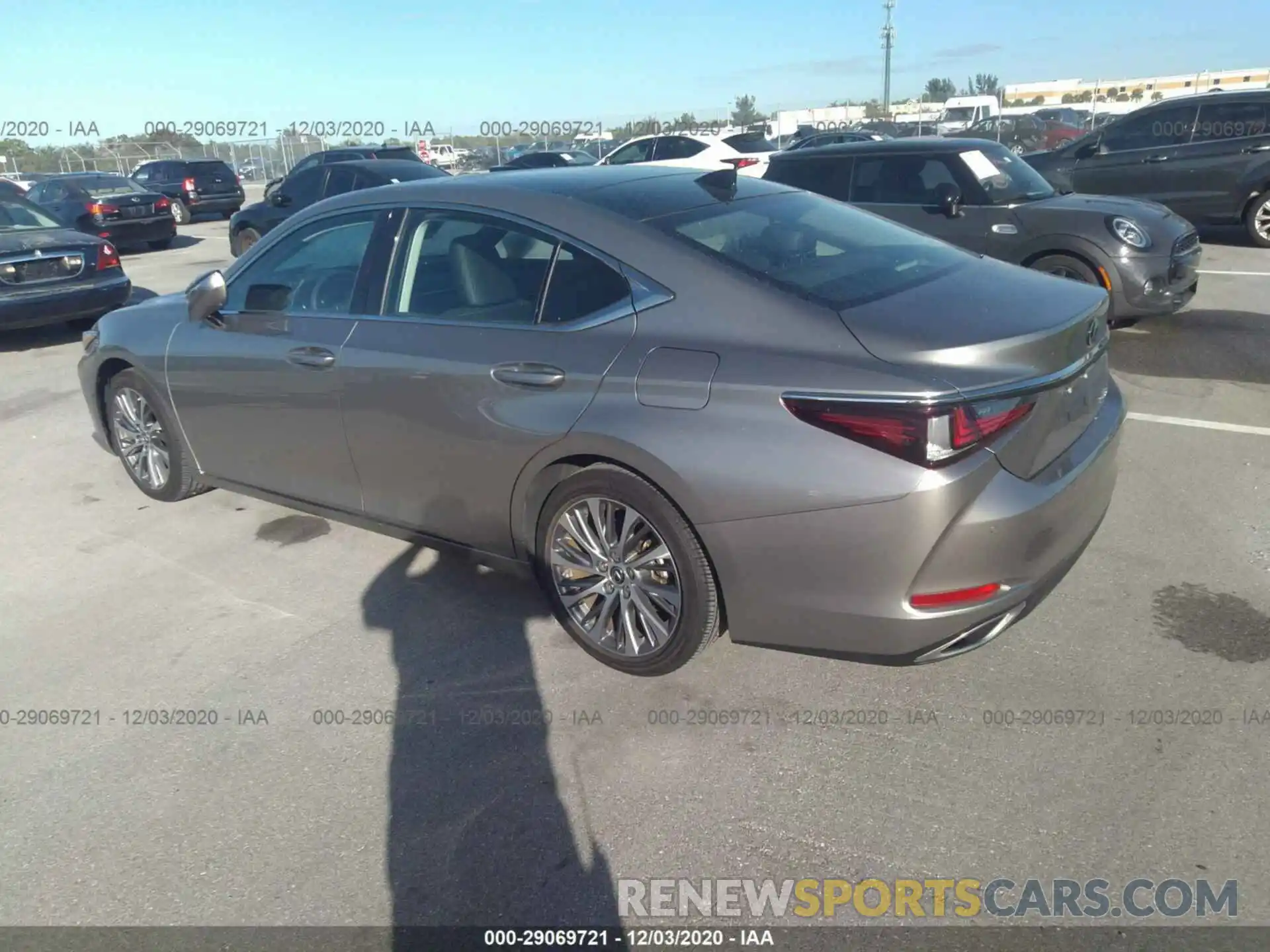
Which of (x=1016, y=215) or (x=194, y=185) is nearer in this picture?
(x=1016, y=215)

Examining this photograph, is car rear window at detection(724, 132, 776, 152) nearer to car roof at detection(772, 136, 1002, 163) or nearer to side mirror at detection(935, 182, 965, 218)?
car roof at detection(772, 136, 1002, 163)

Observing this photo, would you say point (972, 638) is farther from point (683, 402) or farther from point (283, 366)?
point (283, 366)

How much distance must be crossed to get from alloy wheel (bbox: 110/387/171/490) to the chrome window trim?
374 centimetres

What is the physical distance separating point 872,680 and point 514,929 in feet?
5.06

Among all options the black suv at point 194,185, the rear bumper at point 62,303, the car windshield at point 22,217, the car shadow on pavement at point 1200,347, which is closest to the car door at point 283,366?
the car shadow on pavement at point 1200,347

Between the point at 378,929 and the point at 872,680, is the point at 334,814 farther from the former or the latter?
the point at 872,680

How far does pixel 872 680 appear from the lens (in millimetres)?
3438

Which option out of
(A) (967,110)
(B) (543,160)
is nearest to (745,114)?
(A) (967,110)

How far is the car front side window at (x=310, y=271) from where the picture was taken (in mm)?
4152

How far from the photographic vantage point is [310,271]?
4.41 meters

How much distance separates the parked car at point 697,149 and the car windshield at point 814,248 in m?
14.7

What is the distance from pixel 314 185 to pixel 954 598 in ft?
40.7

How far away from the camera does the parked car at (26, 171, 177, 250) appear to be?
16.8m

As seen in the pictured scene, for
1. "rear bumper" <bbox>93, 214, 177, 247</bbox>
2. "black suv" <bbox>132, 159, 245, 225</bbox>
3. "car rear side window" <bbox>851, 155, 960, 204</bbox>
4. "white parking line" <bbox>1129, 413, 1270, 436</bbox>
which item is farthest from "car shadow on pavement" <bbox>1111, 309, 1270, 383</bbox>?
"black suv" <bbox>132, 159, 245, 225</bbox>
